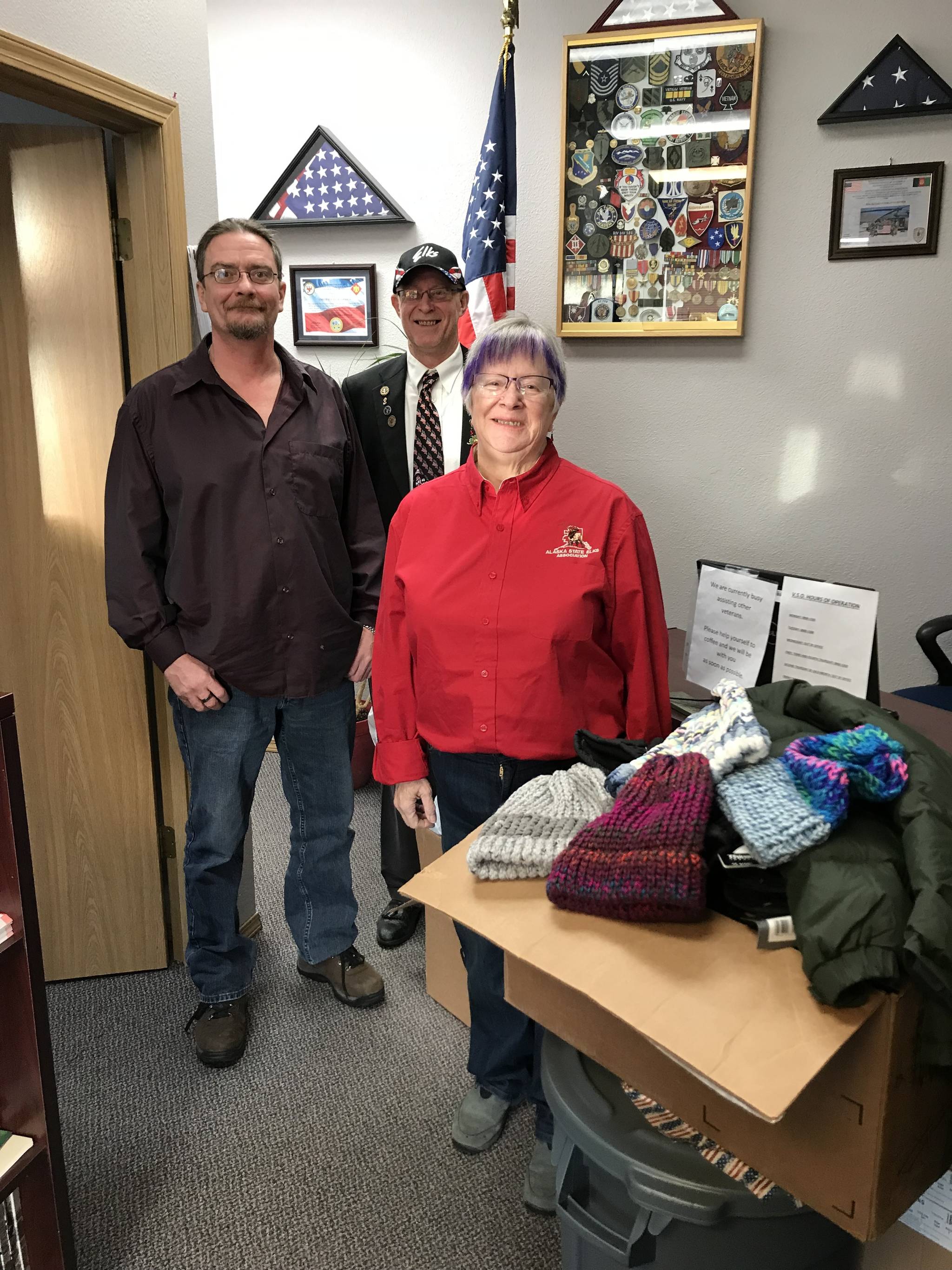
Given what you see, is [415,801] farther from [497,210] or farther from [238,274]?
[497,210]

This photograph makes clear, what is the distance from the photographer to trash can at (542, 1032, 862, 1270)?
1.10m

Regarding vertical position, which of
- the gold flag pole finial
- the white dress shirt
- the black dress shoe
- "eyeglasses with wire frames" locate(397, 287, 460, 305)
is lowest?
the black dress shoe

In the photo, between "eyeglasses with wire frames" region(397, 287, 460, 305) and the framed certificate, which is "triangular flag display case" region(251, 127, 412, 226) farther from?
"eyeglasses with wire frames" region(397, 287, 460, 305)

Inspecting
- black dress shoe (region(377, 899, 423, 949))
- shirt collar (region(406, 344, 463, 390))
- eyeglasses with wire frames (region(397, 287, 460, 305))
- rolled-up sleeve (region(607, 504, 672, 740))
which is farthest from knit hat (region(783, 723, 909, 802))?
black dress shoe (region(377, 899, 423, 949))

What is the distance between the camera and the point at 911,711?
6.13 feet

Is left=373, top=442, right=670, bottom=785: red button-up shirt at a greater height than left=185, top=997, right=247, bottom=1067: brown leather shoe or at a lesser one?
greater

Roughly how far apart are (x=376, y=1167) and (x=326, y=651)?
0.99m

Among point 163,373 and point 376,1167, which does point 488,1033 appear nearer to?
point 376,1167

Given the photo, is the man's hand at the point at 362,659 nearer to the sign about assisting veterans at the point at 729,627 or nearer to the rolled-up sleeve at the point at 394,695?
the rolled-up sleeve at the point at 394,695

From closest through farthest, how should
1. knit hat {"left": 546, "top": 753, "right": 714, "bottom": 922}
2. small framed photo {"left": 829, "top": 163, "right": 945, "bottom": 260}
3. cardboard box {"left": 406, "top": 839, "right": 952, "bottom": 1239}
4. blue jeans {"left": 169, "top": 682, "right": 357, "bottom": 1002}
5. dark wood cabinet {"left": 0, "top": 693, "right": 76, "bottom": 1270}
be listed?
cardboard box {"left": 406, "top": 839, "right": 952, "bottom": 1239} → knit hat {"left": 546, "top": 753, "right": 714, "bottom": 922} → dark wood cabinet {"left": 0, "top": 693, "right": 76, "bottom": 1270} → blue jeans {"left": 169, "top": 682, "right": 357, "bottom": 1002} → small framed photo {"left": 829, "top": 163, "right": 945, "bottom": 260}

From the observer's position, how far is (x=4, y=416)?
2014 millimetres

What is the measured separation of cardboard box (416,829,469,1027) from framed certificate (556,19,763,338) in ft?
5.40

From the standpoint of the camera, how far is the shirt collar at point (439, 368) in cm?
216

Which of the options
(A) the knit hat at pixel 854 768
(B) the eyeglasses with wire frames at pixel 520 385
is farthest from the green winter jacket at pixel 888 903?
(B) the eyeglasses with wire frames at pixel 520 385
